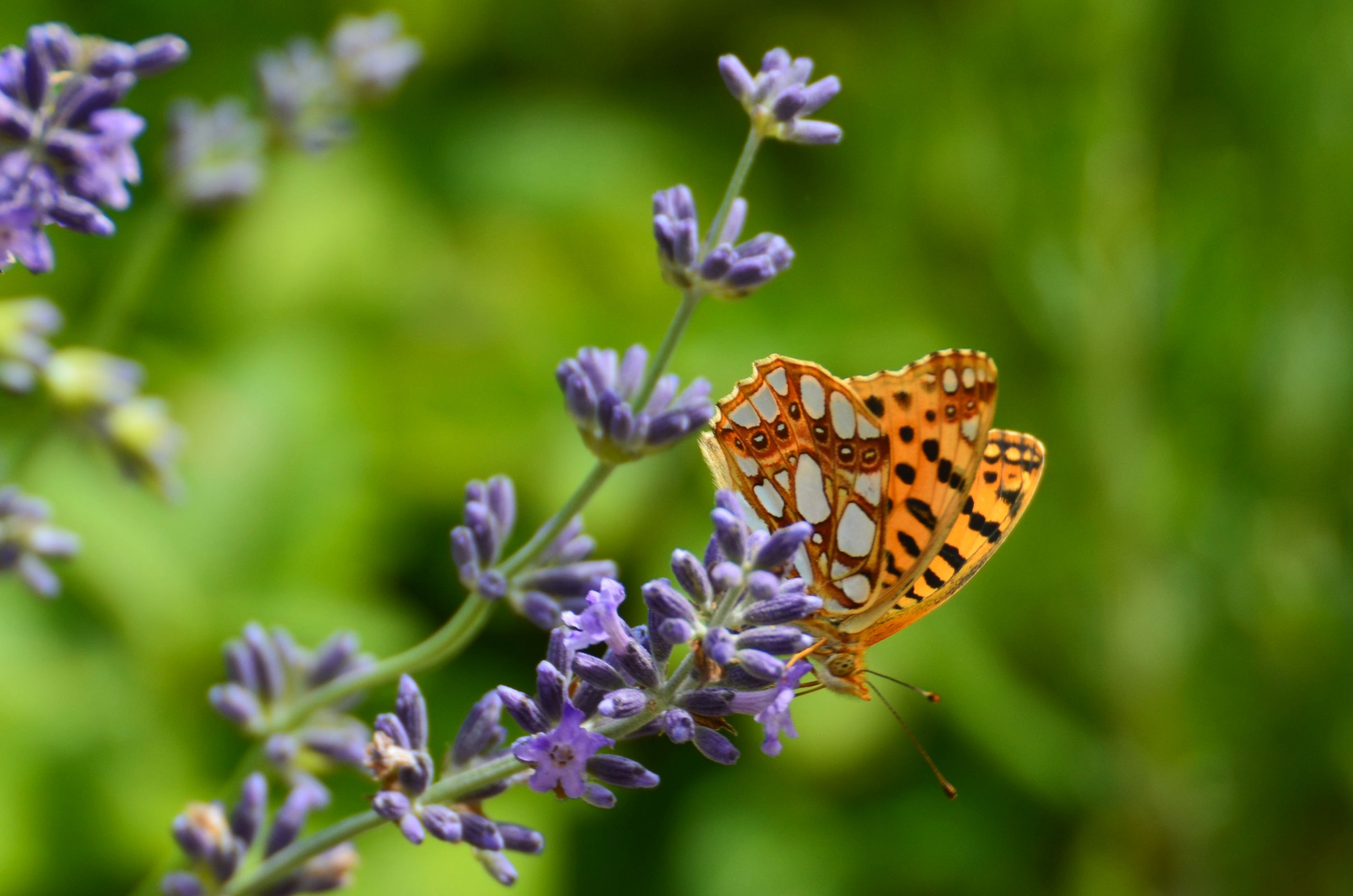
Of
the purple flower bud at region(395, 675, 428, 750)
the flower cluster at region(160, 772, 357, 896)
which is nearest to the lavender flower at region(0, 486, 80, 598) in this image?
the flower cluster at region(160, 772, 357, 896)

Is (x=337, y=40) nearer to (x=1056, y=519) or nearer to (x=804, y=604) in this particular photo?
(x=804, y=604)

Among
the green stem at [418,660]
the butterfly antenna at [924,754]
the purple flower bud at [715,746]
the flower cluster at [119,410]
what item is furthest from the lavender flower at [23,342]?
the butterfly antenna at [924,754]

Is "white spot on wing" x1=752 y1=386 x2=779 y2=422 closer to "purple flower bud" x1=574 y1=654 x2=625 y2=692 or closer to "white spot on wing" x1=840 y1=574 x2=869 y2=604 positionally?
"white spot on wing" x1=840 y1=574 x2=869 y2=604

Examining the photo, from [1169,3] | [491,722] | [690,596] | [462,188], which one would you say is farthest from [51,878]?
[1169,3]

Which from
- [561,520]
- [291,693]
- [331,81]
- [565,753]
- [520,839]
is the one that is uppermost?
[331,81]

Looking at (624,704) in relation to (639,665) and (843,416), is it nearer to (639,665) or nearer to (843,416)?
(639,665)

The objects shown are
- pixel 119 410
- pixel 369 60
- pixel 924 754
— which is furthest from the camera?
pixel 369 60

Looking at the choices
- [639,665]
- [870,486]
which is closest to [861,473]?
[870,486]
